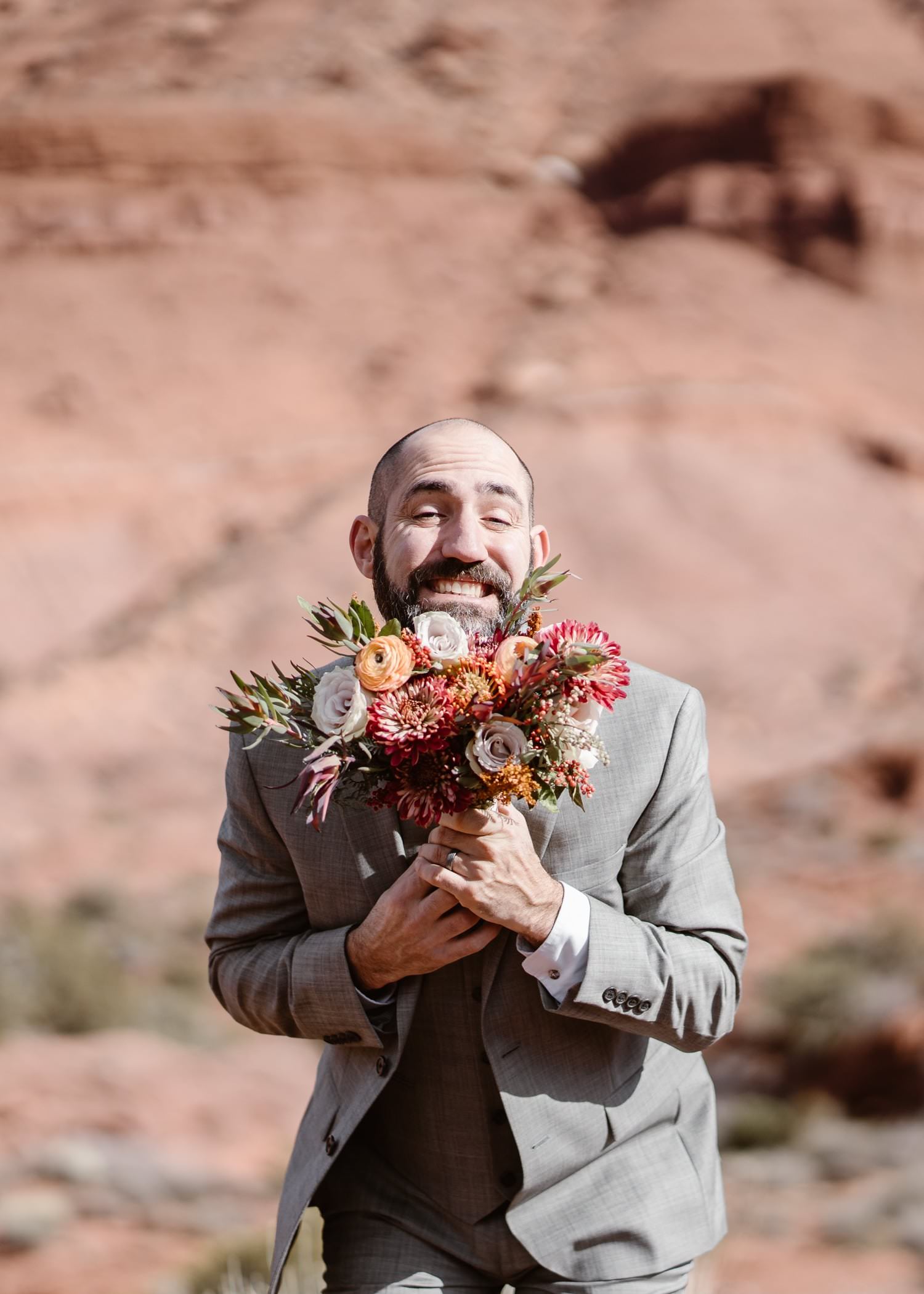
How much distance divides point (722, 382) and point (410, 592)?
19.8m

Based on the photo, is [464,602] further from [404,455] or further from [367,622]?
[404,455]

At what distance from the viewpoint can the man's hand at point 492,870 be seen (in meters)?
A: 1.95

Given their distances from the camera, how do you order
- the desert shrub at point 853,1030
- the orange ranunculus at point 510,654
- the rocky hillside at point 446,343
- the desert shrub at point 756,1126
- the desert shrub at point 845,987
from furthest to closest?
the rocky hillside at point 446,343, the desert shrub at point 845,987, the desert shrub at point 853,1030, the desert shrub at point 756,1126, the orange ranunculus at point 510,654

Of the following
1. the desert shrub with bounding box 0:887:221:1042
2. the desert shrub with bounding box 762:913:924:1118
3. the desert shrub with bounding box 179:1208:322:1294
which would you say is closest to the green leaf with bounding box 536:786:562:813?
the desert shrub with bounding box 179:1208:322:1294

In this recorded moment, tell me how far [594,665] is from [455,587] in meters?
0.36

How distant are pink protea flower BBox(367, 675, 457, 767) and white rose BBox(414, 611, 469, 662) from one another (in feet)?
0.19

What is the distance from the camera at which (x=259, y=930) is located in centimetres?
233

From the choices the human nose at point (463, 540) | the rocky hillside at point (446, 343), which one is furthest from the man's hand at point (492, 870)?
the rocky hillside at point (446, 343)

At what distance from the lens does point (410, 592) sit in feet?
7.20

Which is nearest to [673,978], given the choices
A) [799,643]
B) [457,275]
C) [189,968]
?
[189,968]

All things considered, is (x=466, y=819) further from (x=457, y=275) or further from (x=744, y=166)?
(x=744, y=166)

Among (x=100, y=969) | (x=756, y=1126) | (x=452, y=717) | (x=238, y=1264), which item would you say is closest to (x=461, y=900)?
(x=452, y=717)

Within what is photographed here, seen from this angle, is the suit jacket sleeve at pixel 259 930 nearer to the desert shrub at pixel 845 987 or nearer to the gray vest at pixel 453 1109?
the gray vest at pixel 453 1109

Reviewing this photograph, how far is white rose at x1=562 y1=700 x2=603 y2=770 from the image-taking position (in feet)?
6.27
